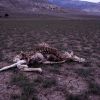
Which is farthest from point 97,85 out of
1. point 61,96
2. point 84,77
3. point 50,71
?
point 50,71

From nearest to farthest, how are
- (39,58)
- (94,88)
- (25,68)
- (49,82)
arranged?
(94,88) → (49,82) → (25,68) → (39,58)

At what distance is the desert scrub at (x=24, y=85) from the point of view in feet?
18.3

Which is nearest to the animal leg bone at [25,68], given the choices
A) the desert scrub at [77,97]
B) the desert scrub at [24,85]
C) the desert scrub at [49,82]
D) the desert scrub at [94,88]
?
the desert scrub at [24,85]

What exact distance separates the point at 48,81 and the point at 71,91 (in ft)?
2.72

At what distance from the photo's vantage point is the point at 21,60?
753cm

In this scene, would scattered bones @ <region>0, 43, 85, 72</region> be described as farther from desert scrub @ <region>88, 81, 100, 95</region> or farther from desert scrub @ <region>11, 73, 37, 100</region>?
desert scrub @ <region>88, 81, 100, 95</region>

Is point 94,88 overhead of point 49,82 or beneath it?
overhead

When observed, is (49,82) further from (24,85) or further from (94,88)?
(94,88)

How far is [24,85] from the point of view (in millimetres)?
6230

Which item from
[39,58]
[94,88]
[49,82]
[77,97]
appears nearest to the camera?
[77,97]

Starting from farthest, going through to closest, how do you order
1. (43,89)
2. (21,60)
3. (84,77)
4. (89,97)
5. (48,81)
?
1. (21,60)
2. (84,77)
3. (48,81)
4. (43,89)
5. (89,97)

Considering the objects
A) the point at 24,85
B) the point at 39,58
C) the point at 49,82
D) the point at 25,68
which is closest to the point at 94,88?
the point at 49,82

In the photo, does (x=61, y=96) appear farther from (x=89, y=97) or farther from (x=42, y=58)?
(x=42, y=58)

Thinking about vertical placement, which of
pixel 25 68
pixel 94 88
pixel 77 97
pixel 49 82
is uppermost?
pixel 77 97
